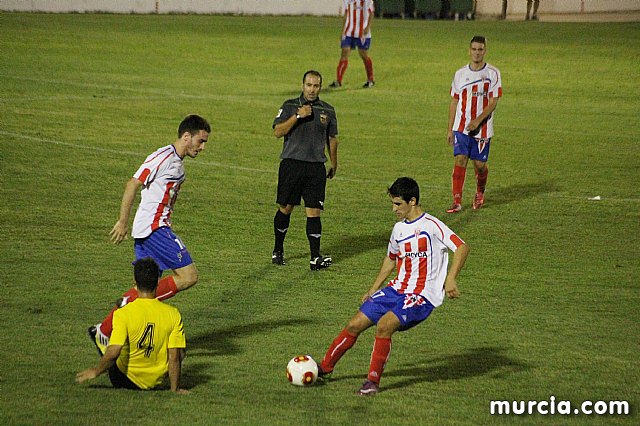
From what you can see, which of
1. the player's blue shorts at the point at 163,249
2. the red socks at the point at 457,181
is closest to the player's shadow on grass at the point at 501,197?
the red socks at the point at 457,181

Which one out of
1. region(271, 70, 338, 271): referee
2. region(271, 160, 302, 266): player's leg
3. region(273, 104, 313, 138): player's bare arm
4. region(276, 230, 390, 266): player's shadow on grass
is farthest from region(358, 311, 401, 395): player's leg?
region(276, 230, 390, 266): player's shadow on grass

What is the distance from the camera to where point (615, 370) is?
9.12 meters

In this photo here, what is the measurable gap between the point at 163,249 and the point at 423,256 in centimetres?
230

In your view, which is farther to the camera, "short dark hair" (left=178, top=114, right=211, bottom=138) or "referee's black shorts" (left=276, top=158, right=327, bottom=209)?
"referee's black shorts" (left=276, top=158, right=327, bottom=209)

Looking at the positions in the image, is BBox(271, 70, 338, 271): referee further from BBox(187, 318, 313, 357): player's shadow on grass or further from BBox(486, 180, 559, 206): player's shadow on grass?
BBox(486, 180, 559, 206): player's shadow on grass

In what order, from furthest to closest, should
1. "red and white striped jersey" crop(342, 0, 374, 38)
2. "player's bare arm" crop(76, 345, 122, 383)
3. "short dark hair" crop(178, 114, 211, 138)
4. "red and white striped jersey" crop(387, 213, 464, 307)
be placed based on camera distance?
"red and white striped jersey" crop(342, 0, 374, 38), "short dark hair" crop(178, 114, 211, 138), "red and white striped jersey" crop(387, 213, 464, 307), "player's bare arm" crop(76, 345, 122, 383)

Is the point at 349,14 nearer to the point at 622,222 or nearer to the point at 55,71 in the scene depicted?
the point at 55,71

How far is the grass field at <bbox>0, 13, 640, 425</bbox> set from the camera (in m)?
8.53

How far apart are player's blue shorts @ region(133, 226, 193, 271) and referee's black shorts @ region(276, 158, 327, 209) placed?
10.6 feet

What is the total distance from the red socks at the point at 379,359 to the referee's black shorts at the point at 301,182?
14.2 ft

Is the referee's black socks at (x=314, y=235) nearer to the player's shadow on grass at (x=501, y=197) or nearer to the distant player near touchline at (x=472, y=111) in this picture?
the player's shadow on grass at (x=501, y=197)

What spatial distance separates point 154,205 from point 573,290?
4.88 m

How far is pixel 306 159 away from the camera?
12398 mm

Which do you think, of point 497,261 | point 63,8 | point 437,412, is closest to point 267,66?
point 63,8
